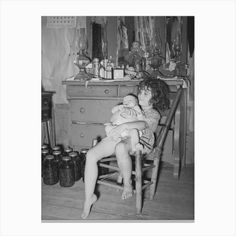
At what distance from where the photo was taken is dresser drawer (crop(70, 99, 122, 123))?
196cm

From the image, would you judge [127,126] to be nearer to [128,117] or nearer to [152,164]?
[128,117]

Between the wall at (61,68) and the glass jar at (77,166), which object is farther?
the wall at (61,68)

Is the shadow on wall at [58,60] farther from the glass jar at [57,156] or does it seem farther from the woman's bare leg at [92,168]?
the woman's bare leg at [92,168]

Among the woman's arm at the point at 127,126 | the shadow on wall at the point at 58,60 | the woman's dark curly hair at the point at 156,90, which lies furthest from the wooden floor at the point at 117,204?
the shadow on wall at the point at 58,60

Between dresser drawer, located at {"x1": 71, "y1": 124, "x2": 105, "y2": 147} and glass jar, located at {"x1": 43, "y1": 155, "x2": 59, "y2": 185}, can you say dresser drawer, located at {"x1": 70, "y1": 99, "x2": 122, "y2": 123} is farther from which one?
glass jar, located at {"x1": 43, "y1": 155, "x2": 59, "y2": 185}

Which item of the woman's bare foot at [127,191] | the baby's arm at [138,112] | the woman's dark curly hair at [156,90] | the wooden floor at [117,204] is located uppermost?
the woman's dark curly hair at [156,90]

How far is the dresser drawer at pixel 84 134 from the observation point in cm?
202
